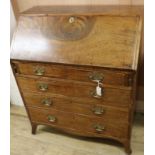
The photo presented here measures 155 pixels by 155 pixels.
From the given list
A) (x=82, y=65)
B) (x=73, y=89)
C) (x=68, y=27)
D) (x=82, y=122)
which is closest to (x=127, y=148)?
(x=82, y=122)

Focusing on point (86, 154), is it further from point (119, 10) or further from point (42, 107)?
point (119, 10)

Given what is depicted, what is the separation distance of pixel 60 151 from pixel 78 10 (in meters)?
1.14

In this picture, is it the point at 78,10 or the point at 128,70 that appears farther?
the point at 78,10

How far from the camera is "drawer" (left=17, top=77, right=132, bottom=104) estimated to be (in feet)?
4.47

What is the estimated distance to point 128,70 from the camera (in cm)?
122

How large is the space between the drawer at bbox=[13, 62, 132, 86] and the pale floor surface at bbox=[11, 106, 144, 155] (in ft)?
2.21

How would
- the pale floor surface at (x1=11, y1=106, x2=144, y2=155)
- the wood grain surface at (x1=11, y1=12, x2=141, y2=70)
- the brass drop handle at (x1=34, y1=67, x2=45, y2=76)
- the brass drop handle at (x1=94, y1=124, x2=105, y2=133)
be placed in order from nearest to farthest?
the wood grain surface at (x1=11, y1=12, x2=141, y2=70) < the brass drop handle at (x1=34, y1=67, x2=45, y2=76) < the brass drop handle at (x1=94, y1=124, x2=105, y2=133) < the pale floor surface at (x1=11, y1=106, x2=144, y2=155)

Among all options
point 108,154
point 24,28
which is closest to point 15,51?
point 24,28

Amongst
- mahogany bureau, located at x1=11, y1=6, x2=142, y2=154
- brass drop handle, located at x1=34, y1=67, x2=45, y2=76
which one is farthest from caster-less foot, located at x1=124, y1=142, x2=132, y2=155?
brass drop handle, located at x1=34, y1=67, x2=45, y2=76

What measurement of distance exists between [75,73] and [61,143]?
→ 2.49 ft

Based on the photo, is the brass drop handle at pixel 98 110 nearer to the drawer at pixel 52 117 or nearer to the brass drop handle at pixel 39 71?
the drawer at pixel 52 117

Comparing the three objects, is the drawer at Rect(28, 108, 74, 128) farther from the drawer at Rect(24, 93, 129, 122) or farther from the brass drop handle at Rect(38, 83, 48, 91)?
the brass drop handle at Rect(38, 83, 48, 91)
